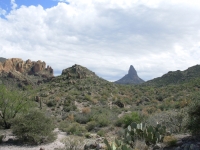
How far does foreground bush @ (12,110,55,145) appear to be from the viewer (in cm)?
1547

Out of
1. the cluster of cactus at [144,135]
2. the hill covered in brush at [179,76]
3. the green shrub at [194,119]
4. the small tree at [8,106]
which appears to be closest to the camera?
the green shrub at [194,119]

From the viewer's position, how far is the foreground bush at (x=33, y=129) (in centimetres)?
1547

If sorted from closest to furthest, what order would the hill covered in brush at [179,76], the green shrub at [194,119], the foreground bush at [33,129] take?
the green shrub at [194,119], the foreground bush at [33,129], the hill covered in brush at [179,76]

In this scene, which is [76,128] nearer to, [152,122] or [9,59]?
[152,122]

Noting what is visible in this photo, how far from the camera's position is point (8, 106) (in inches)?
747

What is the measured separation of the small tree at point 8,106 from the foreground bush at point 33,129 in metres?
2.90

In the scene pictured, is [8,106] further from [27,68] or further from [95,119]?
[27,68]

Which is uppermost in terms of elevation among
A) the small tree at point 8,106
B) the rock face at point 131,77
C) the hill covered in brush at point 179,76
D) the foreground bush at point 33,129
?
the rock face at point 131,77

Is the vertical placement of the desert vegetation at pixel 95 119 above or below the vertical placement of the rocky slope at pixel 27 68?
below

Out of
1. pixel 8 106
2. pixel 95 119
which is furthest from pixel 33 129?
pixel 95 119

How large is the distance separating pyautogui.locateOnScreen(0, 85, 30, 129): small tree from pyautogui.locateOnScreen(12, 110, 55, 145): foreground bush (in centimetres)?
290

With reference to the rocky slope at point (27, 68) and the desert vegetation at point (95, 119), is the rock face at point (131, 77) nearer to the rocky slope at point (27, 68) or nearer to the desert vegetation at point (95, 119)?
the rocky slope at point (27, 68)

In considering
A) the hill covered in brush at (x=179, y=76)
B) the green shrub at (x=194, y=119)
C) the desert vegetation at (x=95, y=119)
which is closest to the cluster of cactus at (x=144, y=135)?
the desert vegetation at (x=95, y=119)

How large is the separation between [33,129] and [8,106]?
4.55 m
